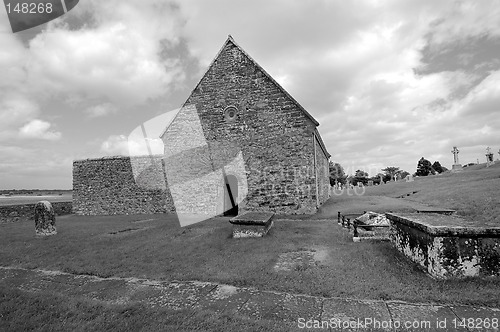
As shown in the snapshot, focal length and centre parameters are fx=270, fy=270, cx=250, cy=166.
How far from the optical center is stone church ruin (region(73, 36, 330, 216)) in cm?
1482

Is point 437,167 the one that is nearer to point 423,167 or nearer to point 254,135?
point 423,167

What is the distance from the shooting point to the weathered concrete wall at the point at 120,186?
67.2 ft

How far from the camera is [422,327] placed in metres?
3.50

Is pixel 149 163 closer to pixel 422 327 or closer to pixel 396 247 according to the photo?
pixel 396 247

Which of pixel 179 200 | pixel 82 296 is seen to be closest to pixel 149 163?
pixel 179 200

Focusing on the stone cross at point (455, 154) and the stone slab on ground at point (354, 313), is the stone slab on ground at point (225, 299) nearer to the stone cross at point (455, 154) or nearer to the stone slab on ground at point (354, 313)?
the stone slab on ground at point (354, 313)

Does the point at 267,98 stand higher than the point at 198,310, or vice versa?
the point at 267,98

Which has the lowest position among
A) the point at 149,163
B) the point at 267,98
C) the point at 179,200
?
the point at 179,200

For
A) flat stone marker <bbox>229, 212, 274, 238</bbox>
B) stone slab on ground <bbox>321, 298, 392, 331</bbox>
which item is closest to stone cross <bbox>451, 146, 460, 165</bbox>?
flat stone marker <bbox>229, 212, 274, 238</bbox>

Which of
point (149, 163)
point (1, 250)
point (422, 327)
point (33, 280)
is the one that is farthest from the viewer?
A: point (149, 163)

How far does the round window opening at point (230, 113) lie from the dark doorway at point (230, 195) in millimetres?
3488

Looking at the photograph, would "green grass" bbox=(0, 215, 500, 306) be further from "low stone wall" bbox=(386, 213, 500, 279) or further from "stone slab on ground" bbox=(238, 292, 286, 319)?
"stone slab on ground" bbox=(238, 292, 286, 319)

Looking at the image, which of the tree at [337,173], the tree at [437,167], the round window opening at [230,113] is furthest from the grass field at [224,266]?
the tree at [437,167]

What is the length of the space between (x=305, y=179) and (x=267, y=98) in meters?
5.01
